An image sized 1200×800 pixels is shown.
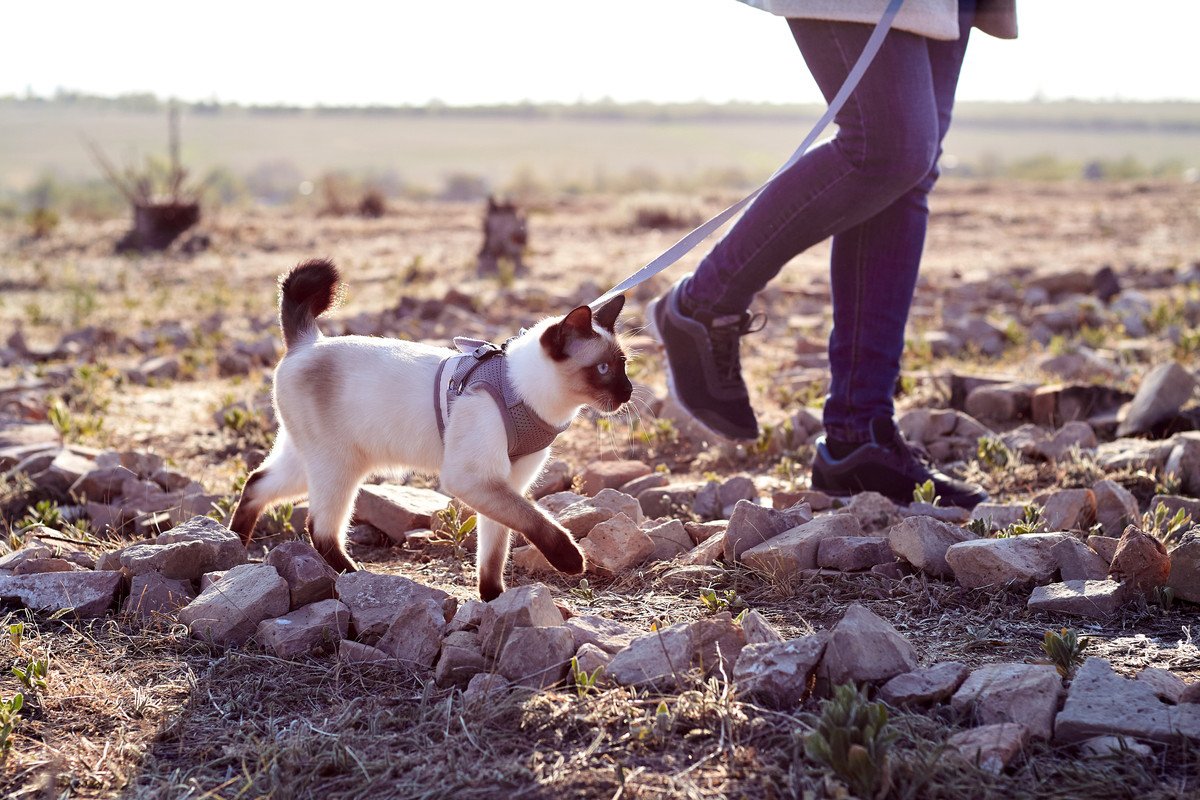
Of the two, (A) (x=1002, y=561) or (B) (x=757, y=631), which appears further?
(A) (x=1002, y=561)

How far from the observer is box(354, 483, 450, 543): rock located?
128 inches

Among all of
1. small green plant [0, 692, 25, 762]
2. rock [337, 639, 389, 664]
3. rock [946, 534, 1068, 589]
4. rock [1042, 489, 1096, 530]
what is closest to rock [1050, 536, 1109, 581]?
rock [946, 534, 1068, 589]

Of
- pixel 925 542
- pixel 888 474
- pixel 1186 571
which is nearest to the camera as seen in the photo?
pixel 1186 571

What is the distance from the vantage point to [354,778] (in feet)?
6.18

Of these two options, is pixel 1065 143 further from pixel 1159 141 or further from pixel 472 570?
pixel 472 570

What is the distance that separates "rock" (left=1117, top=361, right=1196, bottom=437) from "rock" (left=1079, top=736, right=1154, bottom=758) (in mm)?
2574

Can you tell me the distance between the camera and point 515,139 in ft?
241

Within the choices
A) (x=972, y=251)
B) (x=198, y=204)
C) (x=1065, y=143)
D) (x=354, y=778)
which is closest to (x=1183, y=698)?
(x=354, y=778)

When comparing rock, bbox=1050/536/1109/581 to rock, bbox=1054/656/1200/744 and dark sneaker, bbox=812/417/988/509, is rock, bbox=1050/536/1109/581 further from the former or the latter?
dark sneaker, bbox=812/417/988/509

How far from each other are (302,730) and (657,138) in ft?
242

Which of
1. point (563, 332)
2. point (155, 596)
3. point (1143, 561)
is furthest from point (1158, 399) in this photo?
point (155, 596)

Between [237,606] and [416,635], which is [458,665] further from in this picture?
[237,606]

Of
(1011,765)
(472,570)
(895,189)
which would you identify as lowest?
(472,570)

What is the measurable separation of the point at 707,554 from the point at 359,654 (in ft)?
3.19
